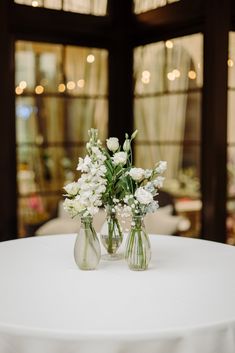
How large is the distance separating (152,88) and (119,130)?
468 millimetres

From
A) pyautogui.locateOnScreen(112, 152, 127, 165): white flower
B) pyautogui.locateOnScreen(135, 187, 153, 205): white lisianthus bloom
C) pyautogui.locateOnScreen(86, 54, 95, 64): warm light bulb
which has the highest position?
pyautogui.locateOnScreen(86, 54, 95, 64): warm light bulb

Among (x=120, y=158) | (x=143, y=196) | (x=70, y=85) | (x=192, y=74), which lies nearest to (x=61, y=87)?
(x=70, y=85)

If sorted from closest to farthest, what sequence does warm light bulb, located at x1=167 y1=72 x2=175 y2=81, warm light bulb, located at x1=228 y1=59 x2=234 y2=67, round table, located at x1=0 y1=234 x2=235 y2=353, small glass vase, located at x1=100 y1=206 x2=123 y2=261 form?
round table, located at x1=0 y1=234 x2=235 y2=353 → small glass vase, located at x1=100 y1=206 x2=123 y2=261 → warm light bulb, located at x1=228 y1=59 x2=234 y2=67 → warm light bulb, located at x1=167 y1=72 x2=175 y2=81

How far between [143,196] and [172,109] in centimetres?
263

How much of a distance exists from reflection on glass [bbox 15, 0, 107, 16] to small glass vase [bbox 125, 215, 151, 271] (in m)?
2.73

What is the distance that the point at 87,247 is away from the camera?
2014mm

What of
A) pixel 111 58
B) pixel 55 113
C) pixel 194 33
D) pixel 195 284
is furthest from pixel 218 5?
pixel 195 284

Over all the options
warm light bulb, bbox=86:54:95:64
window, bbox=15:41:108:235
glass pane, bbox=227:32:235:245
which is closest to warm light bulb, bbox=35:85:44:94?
window, bbox=15:41:108:235

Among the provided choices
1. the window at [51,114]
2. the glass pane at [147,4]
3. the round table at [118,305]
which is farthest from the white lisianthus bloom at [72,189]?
the glass pane at [147,4]

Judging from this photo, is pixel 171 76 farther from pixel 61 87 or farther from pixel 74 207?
pixel 74 207

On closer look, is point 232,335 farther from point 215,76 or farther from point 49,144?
point 49,144

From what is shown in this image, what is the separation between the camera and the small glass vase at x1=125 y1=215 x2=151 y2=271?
200cm

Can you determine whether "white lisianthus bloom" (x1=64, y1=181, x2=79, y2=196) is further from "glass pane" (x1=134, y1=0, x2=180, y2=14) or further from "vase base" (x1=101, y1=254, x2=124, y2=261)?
"glass pane" (x1=134, y1=0, x2=180, y2=14)

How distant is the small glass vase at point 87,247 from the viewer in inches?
79.2
